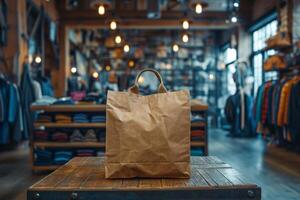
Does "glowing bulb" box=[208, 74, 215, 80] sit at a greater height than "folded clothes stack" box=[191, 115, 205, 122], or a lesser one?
greater

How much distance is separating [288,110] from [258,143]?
1.94 metres

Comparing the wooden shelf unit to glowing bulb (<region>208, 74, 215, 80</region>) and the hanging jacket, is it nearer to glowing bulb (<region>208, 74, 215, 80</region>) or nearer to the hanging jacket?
the hanging jacket

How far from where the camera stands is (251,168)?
5684mm

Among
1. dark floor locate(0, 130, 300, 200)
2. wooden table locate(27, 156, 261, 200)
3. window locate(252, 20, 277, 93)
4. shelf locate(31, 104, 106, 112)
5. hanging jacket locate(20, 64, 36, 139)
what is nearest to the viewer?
wooden table locate(27, 156, 261, 200)

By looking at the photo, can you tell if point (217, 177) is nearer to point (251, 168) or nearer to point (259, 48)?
point (251, 168)

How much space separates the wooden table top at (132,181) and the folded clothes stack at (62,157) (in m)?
3.63

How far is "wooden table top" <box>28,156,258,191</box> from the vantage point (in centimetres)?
141

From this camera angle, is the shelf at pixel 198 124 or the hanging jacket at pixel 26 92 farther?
the hanging jacket at pixel 26 92

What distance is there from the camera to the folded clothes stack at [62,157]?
5.34 meters

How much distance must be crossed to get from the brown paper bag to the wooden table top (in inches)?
1.8

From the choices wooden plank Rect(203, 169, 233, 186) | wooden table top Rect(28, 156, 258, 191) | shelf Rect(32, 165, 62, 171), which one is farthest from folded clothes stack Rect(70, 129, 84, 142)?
wooden plank Rect(203, 169, 233, 186)

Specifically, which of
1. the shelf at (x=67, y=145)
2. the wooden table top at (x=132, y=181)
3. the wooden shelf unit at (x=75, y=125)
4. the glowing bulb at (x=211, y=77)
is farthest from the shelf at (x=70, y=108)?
the glowing bulb at (x=211, y=77)

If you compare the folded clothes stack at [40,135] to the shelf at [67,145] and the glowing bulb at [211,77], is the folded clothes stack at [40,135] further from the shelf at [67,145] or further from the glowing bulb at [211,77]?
the glowing bulb at [211,77]

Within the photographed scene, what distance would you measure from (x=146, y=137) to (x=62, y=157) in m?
4.05
